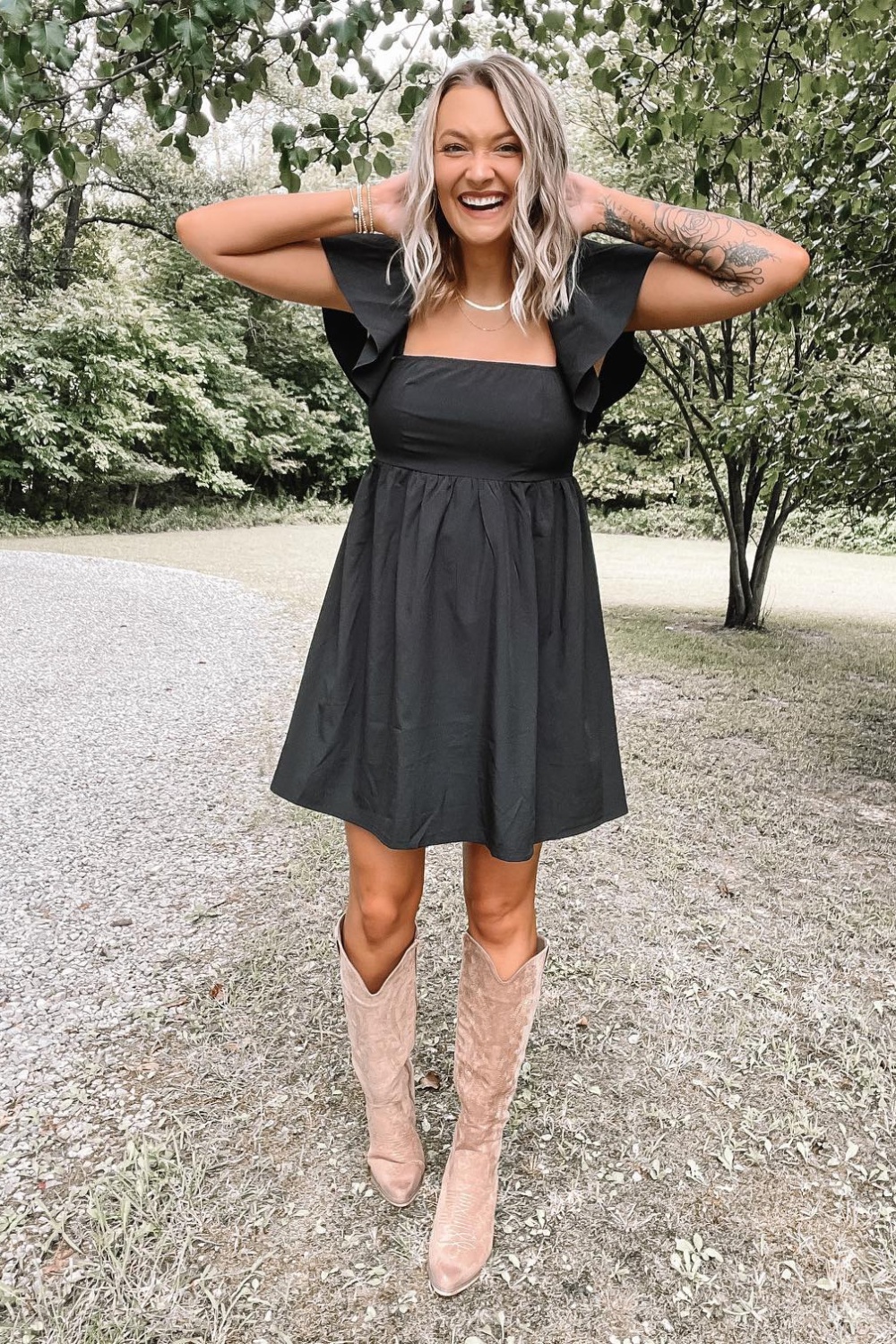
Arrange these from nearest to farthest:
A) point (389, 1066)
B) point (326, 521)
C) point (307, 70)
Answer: point (389, 1066), point (307, 70), point (326, 521)

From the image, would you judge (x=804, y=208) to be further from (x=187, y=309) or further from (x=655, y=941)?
(x=187, y=309)

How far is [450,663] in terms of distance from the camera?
1671mm

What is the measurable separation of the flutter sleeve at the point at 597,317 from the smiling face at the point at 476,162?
186mm

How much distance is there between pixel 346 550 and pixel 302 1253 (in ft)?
4.53

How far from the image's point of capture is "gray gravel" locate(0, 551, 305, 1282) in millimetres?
2303

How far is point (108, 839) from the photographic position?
3910 mm

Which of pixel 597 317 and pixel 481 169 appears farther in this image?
pixel 597 317

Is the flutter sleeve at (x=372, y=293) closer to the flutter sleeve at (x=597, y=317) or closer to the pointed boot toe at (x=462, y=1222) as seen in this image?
the flutter sleeve at (x=597, y=317)

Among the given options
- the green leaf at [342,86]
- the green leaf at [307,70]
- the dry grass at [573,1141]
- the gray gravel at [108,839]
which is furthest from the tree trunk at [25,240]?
the dry grass at [573,1141]

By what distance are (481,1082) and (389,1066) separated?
20 cm

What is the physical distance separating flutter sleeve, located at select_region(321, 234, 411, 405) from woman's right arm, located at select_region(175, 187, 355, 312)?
0.10ft

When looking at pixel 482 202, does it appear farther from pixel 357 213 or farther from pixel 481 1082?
pixel 481 1082

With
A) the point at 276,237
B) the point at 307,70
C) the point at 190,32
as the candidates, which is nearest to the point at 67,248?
the point at 307,70

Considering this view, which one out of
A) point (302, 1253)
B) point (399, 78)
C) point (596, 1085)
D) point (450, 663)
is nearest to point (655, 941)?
point (596, 1085)
